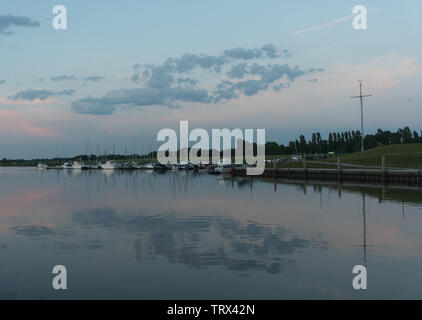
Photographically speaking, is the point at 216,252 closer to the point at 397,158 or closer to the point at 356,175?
the point at 356,175

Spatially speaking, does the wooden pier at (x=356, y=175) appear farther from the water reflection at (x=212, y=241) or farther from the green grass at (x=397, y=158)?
the water reflection at (x=212, y=241)

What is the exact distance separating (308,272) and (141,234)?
12.5m

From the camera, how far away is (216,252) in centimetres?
2122

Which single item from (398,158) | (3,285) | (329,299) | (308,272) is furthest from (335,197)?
(398,158)

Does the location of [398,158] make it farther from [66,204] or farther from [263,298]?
[263,298]

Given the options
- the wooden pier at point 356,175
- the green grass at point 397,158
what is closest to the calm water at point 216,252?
the wooden pier at point 356,175

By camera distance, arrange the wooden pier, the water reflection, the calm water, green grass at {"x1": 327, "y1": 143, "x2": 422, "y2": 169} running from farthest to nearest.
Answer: green grass at {"x1": 327, "y1": 143, "x2": 422, "y2": 169} → the wooden pier → the water reflection → the calm water

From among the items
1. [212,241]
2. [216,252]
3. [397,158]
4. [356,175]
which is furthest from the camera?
[397,158]

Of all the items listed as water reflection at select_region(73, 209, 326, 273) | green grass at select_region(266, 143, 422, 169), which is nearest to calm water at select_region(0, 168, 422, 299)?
water reflection at select_region(73, 209, 326, 273)

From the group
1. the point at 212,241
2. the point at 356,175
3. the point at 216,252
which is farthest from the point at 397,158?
the point at 216,252

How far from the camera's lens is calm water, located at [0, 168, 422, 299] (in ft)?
50.9

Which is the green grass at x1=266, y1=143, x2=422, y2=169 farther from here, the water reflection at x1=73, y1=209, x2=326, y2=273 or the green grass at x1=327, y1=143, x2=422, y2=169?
the water reflection at x1=73, y1=209, x2=326, y2=273

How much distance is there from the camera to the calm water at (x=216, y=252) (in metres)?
15.5

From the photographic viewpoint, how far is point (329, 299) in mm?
14359
